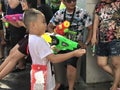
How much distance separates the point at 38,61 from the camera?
333cm

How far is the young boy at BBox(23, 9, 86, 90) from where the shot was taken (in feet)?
10.4

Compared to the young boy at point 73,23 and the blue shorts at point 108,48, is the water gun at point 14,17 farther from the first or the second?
the blue shorts at point 108,48

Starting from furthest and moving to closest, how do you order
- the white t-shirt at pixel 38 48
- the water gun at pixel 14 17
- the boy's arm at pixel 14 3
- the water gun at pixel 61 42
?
the boy's arm at pixel 14 3 → the water gun at pixel 14 17 → the water gun at pixel 61 42 → the white t-shirt at pixel 38 48

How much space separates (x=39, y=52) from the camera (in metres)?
3.21

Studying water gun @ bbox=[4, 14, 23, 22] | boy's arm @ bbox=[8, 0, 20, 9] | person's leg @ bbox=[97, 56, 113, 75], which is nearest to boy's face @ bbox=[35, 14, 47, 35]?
person's leg @ bbox=[97, 56, 113, 75]

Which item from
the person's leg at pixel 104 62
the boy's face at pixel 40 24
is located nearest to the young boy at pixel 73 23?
the person's leg at pixel 104 62

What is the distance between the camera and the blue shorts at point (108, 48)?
4.56 metres

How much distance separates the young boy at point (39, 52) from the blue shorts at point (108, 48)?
1.51m

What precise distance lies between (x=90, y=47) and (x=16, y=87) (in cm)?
148

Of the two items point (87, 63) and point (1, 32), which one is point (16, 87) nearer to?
point (87, 63)

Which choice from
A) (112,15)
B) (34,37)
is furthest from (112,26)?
(34,37)

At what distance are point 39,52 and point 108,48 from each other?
1723 millimetres

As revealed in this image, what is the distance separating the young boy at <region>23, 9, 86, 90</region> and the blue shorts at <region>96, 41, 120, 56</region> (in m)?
1.51

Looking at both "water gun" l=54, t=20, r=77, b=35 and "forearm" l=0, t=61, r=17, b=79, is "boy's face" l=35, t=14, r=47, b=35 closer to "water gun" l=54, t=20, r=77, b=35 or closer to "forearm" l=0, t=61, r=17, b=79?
"forearm" l=0, t=61, r=17, b=79
